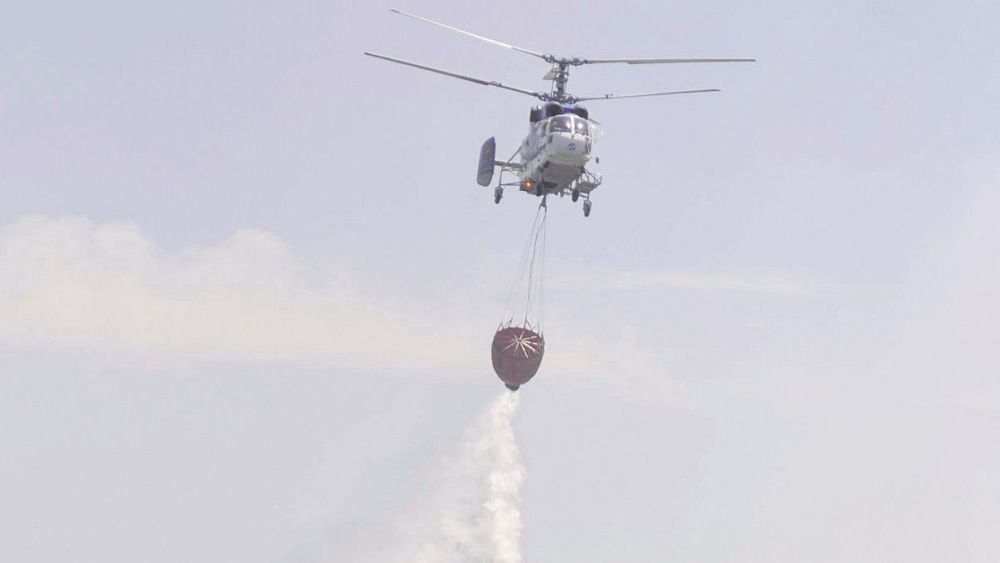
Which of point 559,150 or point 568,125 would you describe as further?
point 568,125

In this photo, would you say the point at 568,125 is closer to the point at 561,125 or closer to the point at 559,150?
the point at 561,125

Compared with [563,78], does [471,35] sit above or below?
below

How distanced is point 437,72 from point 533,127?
7411mm

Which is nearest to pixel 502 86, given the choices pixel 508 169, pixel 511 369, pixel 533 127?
pixel 533 127

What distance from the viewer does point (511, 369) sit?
74000 mm

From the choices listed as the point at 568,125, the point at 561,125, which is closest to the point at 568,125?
the point at 568,125

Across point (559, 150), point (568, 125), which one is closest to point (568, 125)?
point (568, 125)

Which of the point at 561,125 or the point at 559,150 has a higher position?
the point at 561,125

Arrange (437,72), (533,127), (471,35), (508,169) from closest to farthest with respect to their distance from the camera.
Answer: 1. (471,35)
2. (437,72)
3. (533,127)
4. (508,169)

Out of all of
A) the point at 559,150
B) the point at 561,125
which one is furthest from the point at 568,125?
the point at 559,150

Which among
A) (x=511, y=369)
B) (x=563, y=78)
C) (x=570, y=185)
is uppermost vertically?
(x=563, y=78)

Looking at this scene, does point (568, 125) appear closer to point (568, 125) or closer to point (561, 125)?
point (568, 125)

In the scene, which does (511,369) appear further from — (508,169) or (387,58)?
(387,58)

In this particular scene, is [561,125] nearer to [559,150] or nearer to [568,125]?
[568,125]
